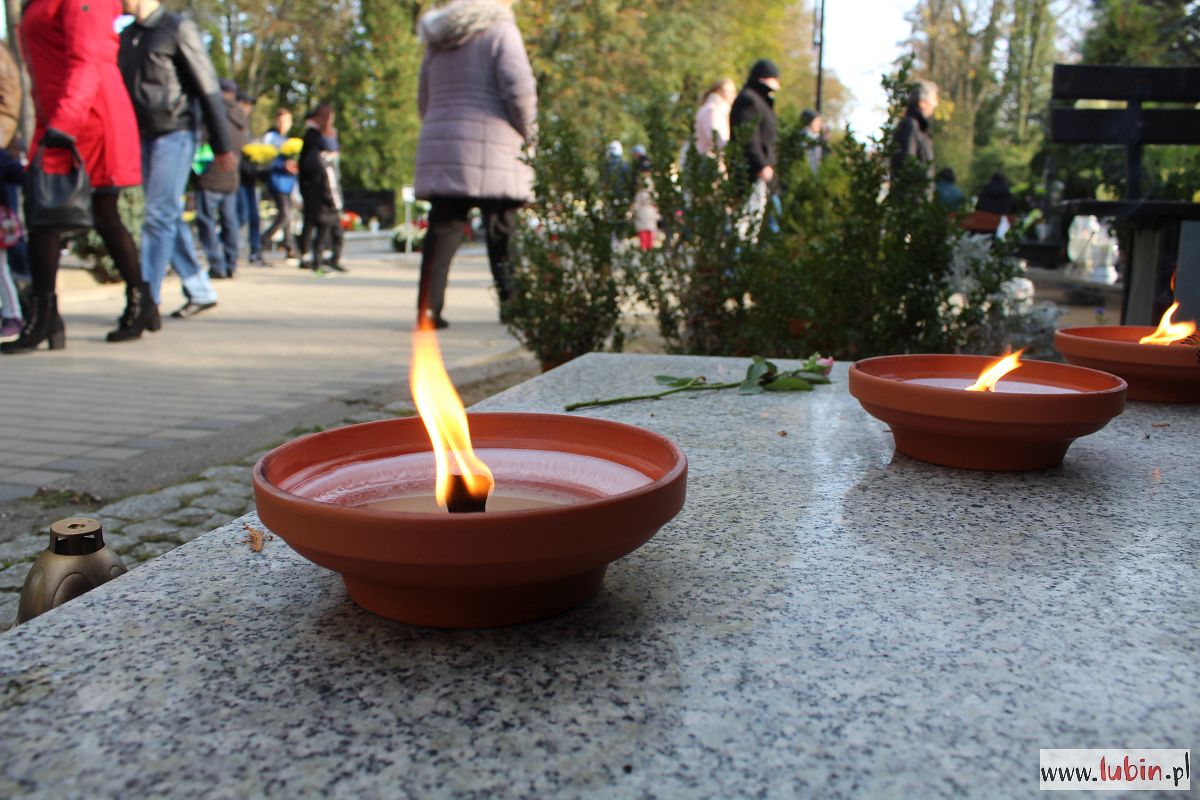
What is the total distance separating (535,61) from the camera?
22094mm

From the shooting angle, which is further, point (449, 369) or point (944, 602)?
point (449, 369)

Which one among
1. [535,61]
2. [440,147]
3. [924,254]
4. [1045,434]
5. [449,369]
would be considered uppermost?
[535,61]

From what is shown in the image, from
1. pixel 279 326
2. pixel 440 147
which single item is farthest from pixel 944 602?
pixel 279 326

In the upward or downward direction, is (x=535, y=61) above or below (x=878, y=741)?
above

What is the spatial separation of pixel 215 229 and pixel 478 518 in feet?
34.7

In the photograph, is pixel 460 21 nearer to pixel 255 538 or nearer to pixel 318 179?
pixel 255 538

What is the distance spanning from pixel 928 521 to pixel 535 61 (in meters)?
22.0

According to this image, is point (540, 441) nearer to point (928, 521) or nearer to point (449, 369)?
point (928, 521)

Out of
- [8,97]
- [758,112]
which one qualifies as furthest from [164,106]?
[758,112]

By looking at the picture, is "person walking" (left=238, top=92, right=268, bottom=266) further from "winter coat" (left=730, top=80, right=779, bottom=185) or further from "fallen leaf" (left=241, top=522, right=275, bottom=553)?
"fallen leaf" (left=241, top=522, right=275, bottom=553)

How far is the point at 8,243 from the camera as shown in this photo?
627cm

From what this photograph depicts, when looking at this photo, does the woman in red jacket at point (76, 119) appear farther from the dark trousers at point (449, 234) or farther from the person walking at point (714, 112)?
the person walking at point (714, 112)

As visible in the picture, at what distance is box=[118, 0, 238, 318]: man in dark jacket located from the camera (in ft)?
20.9

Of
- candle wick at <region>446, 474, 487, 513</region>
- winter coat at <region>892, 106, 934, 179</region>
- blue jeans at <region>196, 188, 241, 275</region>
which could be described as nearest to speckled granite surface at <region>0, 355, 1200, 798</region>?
candle wick at <region>446, 474, 487, 513</region>
